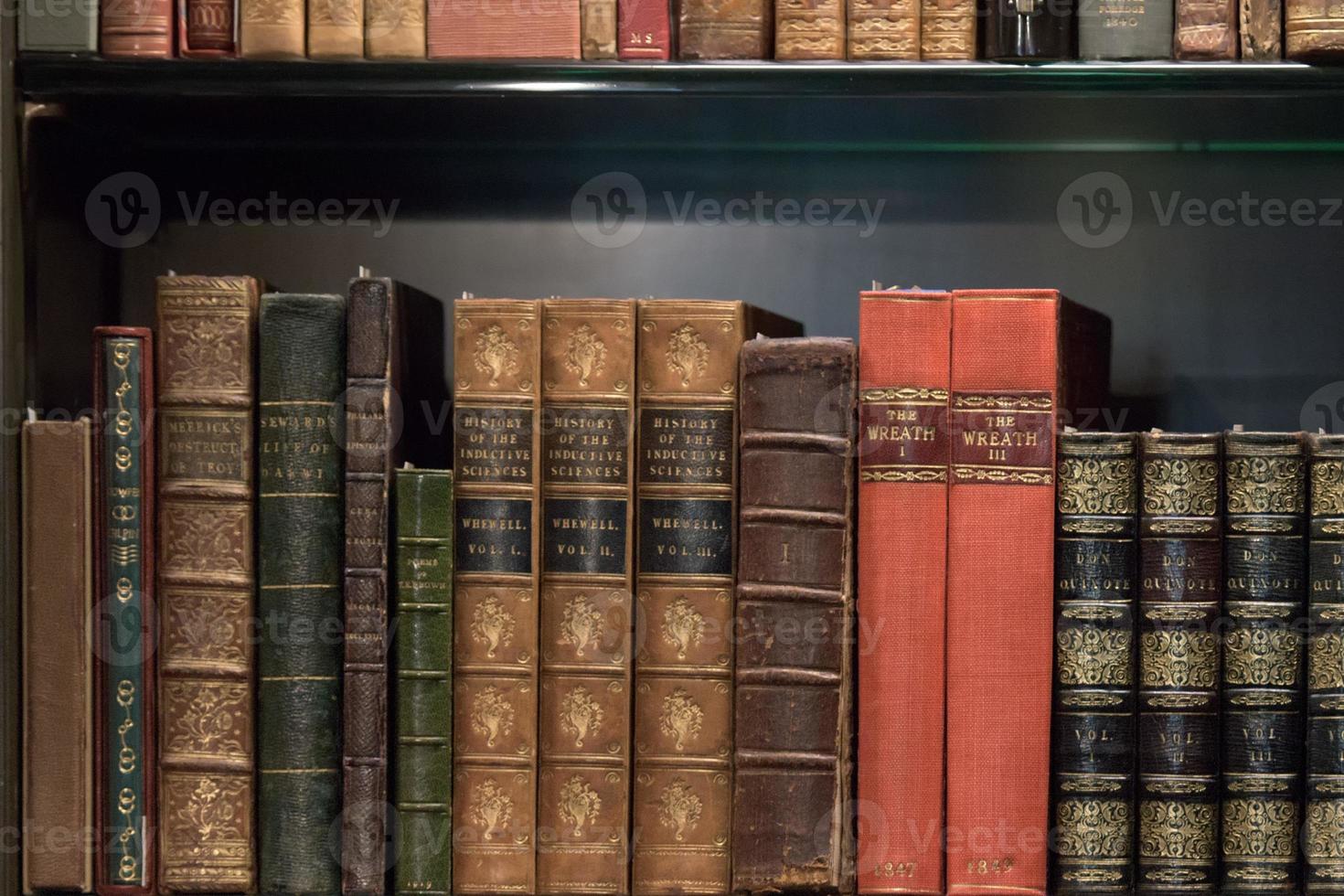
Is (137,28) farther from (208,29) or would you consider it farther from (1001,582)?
(1001,582)

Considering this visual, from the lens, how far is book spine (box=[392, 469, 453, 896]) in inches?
35.3

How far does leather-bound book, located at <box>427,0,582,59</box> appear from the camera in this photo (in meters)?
0.91

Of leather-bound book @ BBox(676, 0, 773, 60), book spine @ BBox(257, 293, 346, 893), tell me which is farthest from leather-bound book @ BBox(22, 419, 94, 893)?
leather-bound book @ BBox(676, 0, 773, 60)

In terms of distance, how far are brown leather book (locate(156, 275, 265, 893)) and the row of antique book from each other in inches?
6.7

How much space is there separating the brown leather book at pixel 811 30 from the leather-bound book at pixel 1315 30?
287 mm

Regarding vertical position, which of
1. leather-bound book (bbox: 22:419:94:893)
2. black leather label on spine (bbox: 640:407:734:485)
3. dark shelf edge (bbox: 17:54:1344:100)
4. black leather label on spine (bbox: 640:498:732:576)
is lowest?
leather-bound book (bbox: 22:419:94:893)

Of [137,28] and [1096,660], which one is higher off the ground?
[137,28]

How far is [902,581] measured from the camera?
34.8 inches

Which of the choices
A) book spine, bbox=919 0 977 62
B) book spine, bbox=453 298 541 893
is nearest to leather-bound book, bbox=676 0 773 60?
book spine, bbox=919 0 977 62

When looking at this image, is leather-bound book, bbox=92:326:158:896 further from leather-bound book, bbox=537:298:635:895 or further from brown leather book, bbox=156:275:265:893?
leather-bound book, bbox=537:298:635:895

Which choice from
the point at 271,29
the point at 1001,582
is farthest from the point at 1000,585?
the point at 271,29

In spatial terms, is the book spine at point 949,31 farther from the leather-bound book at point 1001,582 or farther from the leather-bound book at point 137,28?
the leather-bound book at point 137,28

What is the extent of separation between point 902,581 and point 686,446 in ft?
0.54

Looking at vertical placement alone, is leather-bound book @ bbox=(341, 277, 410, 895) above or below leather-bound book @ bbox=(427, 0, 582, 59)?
below
